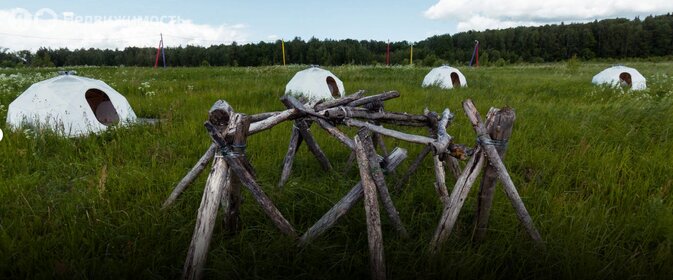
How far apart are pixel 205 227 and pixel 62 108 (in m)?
5.16

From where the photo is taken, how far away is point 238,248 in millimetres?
3074

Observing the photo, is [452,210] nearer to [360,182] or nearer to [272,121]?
[360,182]

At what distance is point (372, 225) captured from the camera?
2.65 m

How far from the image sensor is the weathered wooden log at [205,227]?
261cm

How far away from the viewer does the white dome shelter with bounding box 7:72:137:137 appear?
20.8ft

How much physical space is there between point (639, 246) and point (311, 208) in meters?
2.45

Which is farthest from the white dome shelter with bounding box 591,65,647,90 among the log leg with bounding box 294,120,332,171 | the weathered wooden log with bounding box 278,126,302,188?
the weathered wooden log with bounding box 278,126,302,188

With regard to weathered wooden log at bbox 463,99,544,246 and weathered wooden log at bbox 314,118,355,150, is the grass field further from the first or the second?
weathered wooden log at bbox 314,118,355,150

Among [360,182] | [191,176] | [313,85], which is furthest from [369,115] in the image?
[313,85]

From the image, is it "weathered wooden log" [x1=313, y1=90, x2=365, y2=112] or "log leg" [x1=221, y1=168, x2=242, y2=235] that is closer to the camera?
"log leg" [x1=221, y1=168, x2=242, y2=235]

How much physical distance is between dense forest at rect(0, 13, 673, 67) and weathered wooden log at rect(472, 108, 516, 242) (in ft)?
225

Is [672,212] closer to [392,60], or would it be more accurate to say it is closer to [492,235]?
[492,235]

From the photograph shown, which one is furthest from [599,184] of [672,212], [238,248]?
[238,248]

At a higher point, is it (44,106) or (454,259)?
(44,106)
